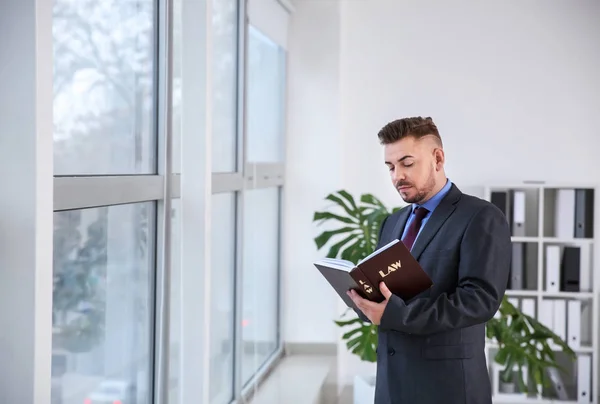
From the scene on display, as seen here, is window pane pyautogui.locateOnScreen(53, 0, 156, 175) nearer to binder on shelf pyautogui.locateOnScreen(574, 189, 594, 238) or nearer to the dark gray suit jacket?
the dark gray suit jacket

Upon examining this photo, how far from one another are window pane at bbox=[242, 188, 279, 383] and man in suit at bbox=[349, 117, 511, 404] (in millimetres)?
2032

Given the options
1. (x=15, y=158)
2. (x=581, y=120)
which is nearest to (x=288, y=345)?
(x=581, y=120)

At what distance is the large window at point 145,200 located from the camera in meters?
2.22

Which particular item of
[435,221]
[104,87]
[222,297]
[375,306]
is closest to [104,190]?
[104,87]

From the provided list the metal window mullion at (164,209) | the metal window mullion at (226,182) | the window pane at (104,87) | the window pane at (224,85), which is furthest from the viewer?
the window pane at (224,85)

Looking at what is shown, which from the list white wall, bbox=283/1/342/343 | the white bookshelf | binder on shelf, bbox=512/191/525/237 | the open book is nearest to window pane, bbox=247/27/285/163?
white wall, bbox=283/1/342/343

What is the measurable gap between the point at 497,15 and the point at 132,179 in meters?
3.77

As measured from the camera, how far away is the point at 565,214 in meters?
5.40

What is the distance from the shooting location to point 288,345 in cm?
543

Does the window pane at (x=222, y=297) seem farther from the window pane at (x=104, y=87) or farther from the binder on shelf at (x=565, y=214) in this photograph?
the binder on shelf at (x=565, y=214)

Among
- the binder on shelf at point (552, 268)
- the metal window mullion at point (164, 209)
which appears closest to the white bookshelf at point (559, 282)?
the binder on shelf at point (552, 268)

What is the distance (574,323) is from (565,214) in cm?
69

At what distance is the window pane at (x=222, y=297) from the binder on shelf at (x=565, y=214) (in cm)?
226

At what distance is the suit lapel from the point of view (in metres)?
2.35
